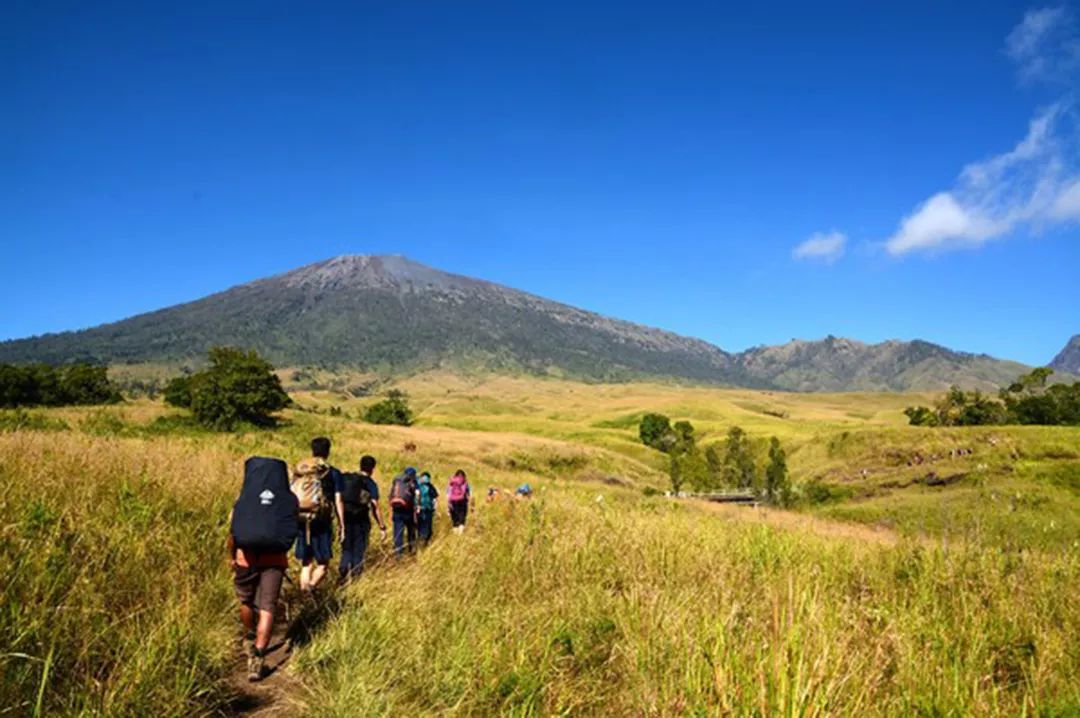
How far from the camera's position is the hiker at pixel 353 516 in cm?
800

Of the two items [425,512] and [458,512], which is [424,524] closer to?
[425,512]

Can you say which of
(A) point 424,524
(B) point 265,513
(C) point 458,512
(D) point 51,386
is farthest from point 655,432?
(B) point 265,513

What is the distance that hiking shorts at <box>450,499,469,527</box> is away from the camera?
1241cm

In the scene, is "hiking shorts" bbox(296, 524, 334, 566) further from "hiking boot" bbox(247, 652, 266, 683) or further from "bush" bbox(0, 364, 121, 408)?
"bush" bbox(0, 364, 121, 408)

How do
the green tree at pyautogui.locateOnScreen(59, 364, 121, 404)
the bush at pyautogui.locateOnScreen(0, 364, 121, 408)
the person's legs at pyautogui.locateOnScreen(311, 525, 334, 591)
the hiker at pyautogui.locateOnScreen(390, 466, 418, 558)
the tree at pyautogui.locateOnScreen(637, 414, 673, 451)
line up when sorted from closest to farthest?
the person's legs at pyautogui.locateOnScreen(311, 525, 334, 591)
the hiker at pyautogui.locateOnScreen(390, 466, 418, 558)
the bush at pyautogui.locateOnScreen(0, 364, 121, 408)
the green tree at pyautogui.locateOnScreen(59, 364, 121, 404)
the tree at pyautogui.locateOnScreen(637, 414, 673, 451)

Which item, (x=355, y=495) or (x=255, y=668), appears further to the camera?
(x=355, y=495)

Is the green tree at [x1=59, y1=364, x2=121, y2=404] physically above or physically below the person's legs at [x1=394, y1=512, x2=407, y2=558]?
above

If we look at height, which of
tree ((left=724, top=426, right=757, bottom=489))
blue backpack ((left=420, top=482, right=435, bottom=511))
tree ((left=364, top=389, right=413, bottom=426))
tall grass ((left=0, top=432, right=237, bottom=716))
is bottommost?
tree ((left=724, top=426, right=757, bottom=489))

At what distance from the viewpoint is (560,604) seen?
5738 millimetres

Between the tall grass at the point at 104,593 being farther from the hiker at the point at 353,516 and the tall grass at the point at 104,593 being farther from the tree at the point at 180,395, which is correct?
the tree at the point at 180,395

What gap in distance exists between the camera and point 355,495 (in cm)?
828

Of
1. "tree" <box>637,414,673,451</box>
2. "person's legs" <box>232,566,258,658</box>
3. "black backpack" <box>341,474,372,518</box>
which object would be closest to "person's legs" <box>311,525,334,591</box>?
"black backpack" <box>341,474,372,518</box>

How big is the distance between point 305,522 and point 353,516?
913mm

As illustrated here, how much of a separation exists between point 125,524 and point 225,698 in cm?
207
